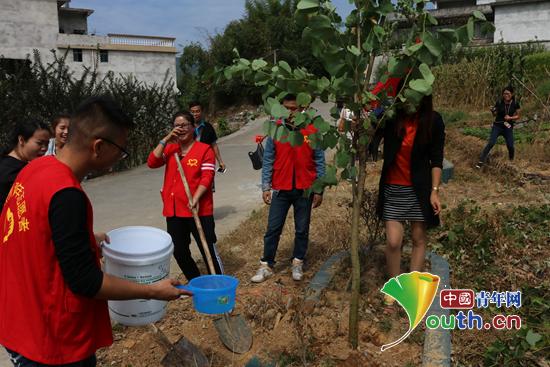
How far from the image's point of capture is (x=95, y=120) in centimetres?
169

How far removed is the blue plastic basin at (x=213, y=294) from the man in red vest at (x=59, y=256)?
1.41ft

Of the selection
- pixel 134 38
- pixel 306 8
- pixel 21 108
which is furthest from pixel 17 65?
pixel 134 38

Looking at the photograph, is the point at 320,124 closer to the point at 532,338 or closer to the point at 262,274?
the point at 532,338

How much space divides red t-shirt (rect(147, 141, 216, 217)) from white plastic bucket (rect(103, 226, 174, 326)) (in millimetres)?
1436

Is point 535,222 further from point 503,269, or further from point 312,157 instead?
point 312,157

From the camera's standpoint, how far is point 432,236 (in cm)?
476

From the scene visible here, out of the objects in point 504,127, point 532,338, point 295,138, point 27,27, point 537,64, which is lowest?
point 532,338

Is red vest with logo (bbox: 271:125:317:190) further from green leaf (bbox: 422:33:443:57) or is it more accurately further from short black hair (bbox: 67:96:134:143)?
short black hair (bbox: 67:96:134:143)

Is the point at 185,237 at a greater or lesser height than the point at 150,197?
greater

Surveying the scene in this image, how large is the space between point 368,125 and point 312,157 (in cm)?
173

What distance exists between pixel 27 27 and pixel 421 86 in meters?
30.9

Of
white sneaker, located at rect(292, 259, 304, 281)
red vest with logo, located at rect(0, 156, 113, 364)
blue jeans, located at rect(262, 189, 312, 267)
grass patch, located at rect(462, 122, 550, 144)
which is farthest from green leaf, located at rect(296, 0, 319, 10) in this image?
grass patch, located at rect(462, 122, 550, 144)

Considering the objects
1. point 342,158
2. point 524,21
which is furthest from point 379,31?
point 524,21

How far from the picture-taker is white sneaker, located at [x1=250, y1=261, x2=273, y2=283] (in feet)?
13.3
